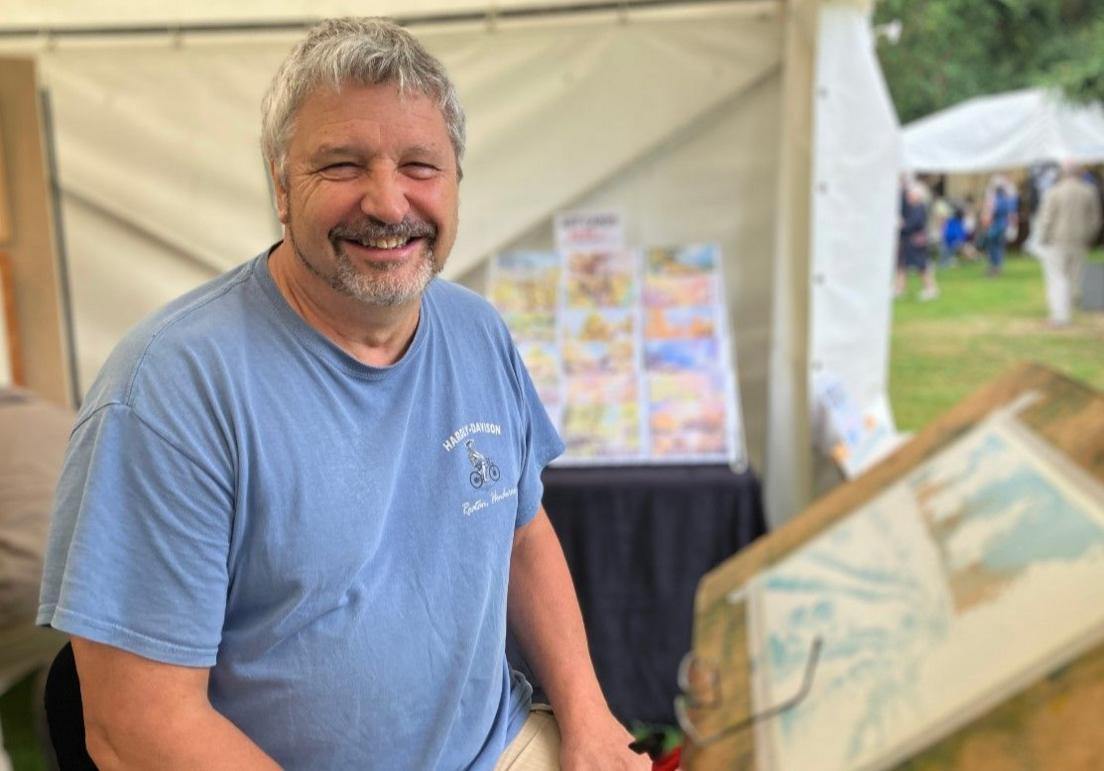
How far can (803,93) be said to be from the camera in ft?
9.70

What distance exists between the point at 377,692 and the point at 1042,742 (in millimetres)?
760

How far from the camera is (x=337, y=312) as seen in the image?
1.16 metres

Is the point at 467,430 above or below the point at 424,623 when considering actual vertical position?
above

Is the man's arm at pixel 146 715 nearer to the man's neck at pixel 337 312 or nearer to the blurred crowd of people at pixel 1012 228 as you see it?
the man's neck at pixel 337 312

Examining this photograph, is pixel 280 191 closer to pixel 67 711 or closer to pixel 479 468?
pixel 479 468

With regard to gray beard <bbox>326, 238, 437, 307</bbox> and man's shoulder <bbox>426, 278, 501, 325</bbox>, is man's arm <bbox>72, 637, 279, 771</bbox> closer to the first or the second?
gray beard <bbox>326, 238, 437, 307</bbox>

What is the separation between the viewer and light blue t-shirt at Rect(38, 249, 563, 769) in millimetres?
970

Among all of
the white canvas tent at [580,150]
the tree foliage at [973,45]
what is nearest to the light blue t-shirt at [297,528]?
the white canvas tent at [580,150]

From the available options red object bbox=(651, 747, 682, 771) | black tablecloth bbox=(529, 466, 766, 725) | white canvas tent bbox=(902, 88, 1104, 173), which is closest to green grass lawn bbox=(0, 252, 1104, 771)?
white canvas tent bbox=(902, 88, 1104, 173)

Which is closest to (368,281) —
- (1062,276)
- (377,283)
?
(377,283)

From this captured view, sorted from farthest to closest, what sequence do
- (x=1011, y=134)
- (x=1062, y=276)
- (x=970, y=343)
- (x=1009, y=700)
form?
(x=1011, y=134)
(x=1062, y=276)
(x=970, y=343)
(x=1009, y=700)

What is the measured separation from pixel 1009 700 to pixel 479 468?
0.78 m

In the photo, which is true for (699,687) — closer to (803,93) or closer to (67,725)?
(67,725)

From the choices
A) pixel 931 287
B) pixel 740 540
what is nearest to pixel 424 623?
pixel 740 540
